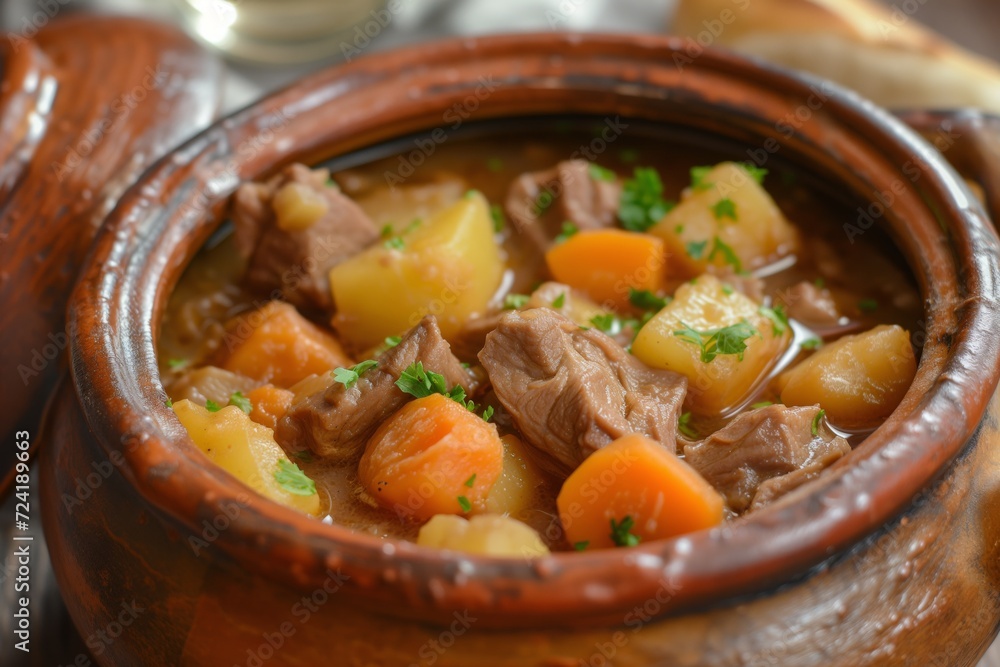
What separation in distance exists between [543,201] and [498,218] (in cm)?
13

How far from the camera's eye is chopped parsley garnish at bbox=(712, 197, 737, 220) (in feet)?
8.26

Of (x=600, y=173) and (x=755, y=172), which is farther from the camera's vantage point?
(x=600, y=173)

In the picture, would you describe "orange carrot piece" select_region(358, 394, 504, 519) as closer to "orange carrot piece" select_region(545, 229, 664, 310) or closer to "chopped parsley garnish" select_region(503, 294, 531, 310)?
"chopped parsley garnish" select_region(503, 294, 531, 310)

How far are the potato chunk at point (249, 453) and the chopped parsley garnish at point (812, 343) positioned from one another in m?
1.16


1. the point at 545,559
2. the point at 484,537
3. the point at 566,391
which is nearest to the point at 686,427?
the point at 566,391

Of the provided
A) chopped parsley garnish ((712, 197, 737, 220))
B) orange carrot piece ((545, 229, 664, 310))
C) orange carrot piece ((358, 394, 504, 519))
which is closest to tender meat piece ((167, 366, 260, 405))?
orange carrot piece ((358, 394, 504, 519))

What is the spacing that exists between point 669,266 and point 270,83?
2247 mm

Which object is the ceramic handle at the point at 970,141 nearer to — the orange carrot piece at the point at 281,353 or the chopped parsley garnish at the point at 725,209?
the chopped parsley garnish at the point at 725,209

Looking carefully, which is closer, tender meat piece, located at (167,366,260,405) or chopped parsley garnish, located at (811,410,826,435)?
chopped parsley garnish, located at (811,410,826,435)

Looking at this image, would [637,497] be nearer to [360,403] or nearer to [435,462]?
[435,462]

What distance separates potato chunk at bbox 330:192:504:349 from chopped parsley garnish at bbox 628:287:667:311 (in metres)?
0.36

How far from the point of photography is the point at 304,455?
2.07m

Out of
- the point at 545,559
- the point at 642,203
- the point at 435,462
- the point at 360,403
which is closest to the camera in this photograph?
the point at 545,559

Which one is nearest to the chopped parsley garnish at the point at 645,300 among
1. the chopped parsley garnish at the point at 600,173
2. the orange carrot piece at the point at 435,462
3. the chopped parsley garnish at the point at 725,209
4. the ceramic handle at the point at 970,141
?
the chopped parsley garnish at the point at 725,209
